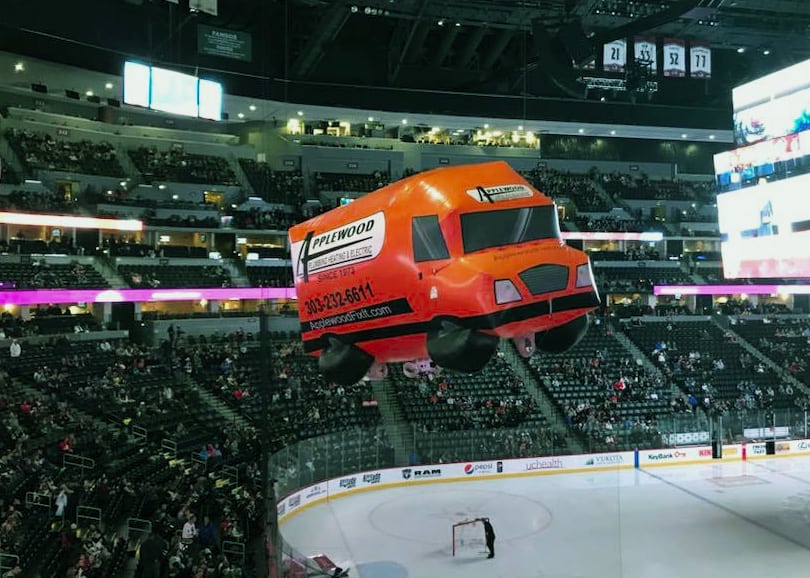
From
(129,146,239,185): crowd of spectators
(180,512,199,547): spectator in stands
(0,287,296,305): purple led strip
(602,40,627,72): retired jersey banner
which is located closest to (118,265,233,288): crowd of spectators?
(0,287,296,305): purple led strip

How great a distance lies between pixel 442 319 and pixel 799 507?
18882mm

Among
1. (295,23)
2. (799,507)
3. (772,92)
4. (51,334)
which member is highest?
(295,23)

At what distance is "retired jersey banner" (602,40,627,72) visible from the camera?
2662 cm

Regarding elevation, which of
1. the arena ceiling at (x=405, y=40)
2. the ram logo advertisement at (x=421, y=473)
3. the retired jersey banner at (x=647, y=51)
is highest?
the arena ceiling at (x=405, y=40)

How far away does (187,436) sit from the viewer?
20625 mm

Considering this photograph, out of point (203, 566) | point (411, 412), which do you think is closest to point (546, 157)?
point (411, 412)

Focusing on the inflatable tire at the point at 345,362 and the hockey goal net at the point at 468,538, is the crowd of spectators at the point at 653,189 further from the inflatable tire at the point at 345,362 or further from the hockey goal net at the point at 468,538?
the inflatable tire at the point at 345,362

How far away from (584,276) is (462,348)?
1229 millimetres

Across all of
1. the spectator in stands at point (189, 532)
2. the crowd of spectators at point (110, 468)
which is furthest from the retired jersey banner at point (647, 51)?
the spectator in stands at point (189, 532)

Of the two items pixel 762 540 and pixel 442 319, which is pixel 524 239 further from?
pixel 762 540

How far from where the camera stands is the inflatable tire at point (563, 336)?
658 centimetres

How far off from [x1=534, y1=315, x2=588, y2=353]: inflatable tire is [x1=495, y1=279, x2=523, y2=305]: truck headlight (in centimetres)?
95

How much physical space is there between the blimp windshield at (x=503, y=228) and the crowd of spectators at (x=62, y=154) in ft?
102

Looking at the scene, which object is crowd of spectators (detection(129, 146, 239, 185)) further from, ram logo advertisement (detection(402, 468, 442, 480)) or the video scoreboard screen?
ram logo advertisement (detection(402, 468, 442, 480))
